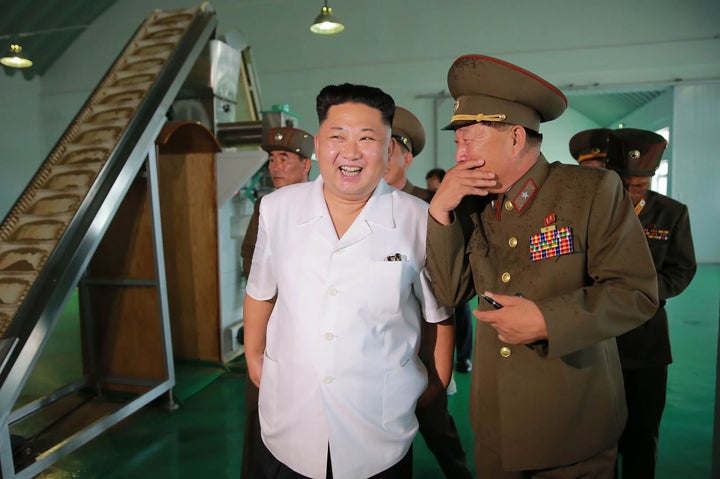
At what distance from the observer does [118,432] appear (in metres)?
3.44

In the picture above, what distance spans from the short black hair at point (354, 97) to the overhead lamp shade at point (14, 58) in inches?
187

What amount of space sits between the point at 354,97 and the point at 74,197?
8.46 ft

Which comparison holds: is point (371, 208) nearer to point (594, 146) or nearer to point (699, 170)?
point (594, 146)

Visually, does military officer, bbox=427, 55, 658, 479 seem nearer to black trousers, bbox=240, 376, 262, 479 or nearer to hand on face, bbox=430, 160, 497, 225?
hand on face, bbox=430, 160, 497, 225

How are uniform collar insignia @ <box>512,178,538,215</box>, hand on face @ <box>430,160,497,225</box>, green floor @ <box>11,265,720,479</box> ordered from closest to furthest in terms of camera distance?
hand on face @ <box>430,160,497,225</box>, uniform collar insignia @ <box>512,178,538,215</box>, green floor @ <box>11,265,720,479</box>

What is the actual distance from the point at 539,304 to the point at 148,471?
107 inches

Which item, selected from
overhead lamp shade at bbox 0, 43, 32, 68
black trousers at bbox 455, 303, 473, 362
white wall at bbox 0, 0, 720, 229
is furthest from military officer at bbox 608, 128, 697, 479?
white wall at bbox 0, 0, 720, 229

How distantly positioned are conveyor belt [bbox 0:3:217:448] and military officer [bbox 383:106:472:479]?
182 cm

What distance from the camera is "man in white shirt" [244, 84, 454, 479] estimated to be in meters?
1.35

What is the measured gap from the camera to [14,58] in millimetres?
5000

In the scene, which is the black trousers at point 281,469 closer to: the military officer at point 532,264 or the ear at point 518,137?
the military officer at point 532,264

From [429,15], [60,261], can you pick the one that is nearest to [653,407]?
[60,261]

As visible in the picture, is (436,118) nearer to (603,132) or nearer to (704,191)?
(704,191)

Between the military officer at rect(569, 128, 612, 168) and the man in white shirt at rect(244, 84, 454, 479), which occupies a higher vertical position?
the military officer at rect(569, 128, 612, 168)
